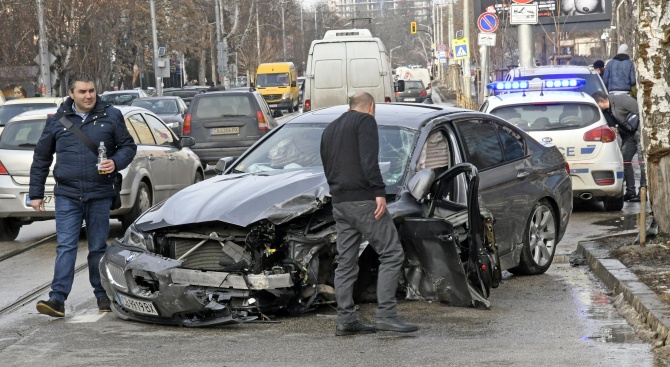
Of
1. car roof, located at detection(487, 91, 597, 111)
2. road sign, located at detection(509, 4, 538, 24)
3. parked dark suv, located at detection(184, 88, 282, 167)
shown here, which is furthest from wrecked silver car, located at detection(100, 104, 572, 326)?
road sign, located at detection(509, 4, 538, 24)

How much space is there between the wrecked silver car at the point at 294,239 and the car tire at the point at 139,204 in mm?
4178

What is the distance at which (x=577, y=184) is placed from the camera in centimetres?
1435

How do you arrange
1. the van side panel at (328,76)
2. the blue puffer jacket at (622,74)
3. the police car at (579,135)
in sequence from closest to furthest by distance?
the police car at (579,135) < the blue puffer jacket at (622,74) < the van side panel at (328,76)

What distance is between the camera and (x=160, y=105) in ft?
105

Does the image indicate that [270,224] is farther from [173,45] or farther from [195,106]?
[173,45]

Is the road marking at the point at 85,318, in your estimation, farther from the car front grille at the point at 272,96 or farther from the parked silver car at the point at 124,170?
the car front grille at the point at 272,96

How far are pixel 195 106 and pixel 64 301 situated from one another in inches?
571

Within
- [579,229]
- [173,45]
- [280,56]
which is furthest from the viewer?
[280,56]

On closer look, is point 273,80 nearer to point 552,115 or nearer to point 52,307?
point 552,115

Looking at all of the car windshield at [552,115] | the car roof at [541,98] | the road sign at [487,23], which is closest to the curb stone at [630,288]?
the car windshield at [552,115]

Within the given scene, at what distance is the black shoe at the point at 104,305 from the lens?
846 centimetres

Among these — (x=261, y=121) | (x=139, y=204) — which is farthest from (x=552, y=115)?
(x=261, y=121)

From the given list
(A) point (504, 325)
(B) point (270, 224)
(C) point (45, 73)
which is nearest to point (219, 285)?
(B) point (270, 224)

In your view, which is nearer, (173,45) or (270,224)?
(270,224)
